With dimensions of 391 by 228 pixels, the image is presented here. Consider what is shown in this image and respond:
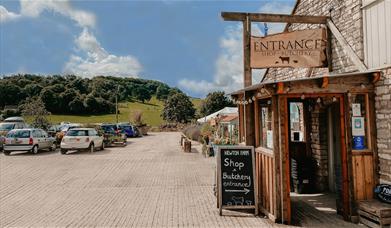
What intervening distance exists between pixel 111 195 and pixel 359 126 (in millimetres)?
6340

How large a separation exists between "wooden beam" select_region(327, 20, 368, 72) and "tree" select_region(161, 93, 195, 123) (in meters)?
51.8

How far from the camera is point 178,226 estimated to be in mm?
6590

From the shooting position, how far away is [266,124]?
24.8ft

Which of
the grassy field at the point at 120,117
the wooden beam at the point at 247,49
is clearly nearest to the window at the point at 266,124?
the wooden beam at the point at 247,49

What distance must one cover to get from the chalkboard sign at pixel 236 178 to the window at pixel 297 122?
3241 mm

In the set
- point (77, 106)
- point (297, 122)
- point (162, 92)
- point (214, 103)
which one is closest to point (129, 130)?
point (214, 103)

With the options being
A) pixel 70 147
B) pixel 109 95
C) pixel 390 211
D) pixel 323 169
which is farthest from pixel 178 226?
pixel 109 95

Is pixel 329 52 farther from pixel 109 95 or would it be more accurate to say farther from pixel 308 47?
pixel 109 95

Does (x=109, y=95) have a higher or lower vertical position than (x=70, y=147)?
higher

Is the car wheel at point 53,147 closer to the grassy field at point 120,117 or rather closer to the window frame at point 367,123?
the window frame at point 367,123

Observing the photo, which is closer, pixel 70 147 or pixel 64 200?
pixel 64 200

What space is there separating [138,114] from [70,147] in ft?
103

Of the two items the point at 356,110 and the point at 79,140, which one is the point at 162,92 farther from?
the point at 356,110

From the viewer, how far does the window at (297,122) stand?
33.5ft
